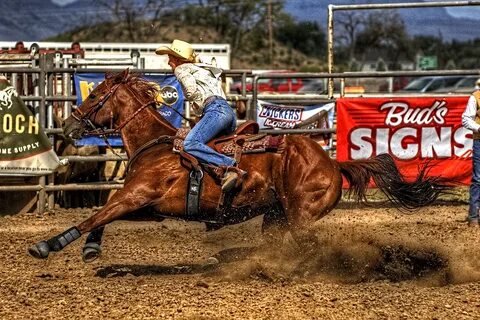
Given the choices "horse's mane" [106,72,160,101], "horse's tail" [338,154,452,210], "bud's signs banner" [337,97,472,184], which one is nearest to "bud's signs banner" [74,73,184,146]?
"bud's signs banner" [337,97,472,184]

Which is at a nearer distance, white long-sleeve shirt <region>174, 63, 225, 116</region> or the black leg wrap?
the black leg wrap

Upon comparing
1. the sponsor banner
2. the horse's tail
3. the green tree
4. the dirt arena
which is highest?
the green tree

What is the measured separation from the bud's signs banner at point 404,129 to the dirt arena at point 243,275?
137cm

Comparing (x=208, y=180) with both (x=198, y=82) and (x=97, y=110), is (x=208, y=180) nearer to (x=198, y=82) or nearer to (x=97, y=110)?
(x=198, y=82)

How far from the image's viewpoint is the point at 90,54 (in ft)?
56.7

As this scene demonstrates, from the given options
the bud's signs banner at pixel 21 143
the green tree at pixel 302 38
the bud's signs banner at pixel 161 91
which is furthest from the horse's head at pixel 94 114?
the green tree at pixel 302 38

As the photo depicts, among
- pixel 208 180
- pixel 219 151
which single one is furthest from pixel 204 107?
pixel 208 180

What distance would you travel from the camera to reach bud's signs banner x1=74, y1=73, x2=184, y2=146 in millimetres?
11234

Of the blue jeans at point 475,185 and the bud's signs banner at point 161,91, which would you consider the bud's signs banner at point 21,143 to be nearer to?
the bud's signs banner at point 161,91

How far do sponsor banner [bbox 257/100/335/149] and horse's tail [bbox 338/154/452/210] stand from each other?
3.78 metres

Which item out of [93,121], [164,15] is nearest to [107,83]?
[93,121]

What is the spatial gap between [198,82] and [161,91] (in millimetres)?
3729

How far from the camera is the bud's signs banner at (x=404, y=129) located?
1187cm

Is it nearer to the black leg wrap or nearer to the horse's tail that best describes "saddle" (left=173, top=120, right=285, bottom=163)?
the horse's tail
